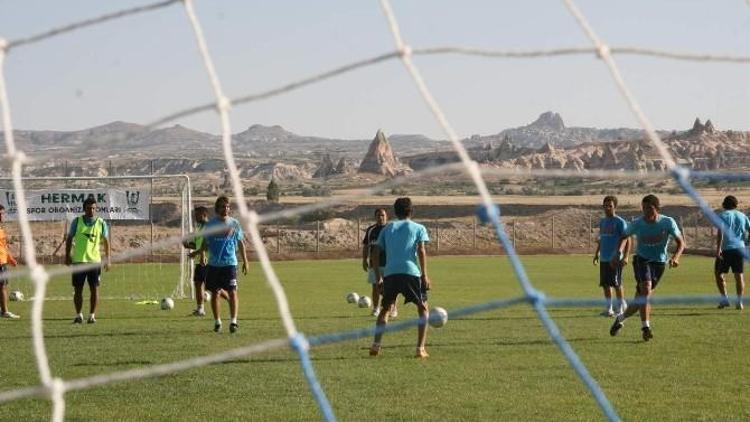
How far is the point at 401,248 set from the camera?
479 inches

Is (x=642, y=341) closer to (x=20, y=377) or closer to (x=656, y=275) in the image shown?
Answer: (x=656, y=275)

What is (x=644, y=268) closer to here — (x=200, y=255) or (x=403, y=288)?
(x=403, y=288)

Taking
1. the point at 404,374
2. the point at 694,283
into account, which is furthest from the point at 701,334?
the point at 694,283

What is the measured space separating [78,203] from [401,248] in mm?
14904

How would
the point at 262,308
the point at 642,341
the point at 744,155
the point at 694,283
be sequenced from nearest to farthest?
the point at 642,341, the point at 262,308, the point at 694,283, the point at 744,155

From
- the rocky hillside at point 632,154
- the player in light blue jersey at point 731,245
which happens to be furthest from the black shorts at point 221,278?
the rocky hillside at point 632,154

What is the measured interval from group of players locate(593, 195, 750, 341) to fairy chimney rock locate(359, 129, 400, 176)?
11942 centimetres

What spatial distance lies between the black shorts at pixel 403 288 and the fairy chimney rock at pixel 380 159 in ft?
408

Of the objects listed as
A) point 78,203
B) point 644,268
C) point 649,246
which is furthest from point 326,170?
point 644,268

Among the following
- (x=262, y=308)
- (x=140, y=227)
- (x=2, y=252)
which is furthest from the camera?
(x=140, y=227)

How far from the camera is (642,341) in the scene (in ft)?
43.8

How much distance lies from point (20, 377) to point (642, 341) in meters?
6.15

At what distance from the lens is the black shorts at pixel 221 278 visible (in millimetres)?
14727

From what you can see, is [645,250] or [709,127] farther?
[709,127]
